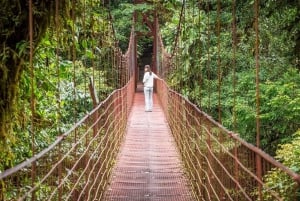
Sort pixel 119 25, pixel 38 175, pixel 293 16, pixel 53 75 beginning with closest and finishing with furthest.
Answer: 1. pixel 38 175
2. pixel 53 75
3. pixel 293 16
4. pixel 119 25

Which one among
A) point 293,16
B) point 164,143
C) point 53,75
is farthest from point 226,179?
point 164,143

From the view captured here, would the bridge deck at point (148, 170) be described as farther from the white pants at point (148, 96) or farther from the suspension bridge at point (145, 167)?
the white pants at point (148, 96)

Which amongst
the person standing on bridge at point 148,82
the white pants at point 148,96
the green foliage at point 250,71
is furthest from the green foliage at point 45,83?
the white pants at point 148,96

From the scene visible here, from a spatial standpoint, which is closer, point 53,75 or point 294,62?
point 53,75

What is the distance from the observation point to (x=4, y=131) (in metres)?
2.03

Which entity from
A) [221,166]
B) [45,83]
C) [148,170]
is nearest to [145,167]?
[148,170]

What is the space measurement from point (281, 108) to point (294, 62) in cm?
48

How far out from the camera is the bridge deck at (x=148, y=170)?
3.35 m

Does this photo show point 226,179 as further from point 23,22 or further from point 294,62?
point 294,62

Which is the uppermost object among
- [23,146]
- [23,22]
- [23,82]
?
[23,22]

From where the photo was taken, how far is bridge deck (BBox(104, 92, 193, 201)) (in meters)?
3.35

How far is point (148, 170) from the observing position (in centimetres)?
411

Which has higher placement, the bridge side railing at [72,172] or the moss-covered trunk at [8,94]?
the moss-covered trunk at [8,94]

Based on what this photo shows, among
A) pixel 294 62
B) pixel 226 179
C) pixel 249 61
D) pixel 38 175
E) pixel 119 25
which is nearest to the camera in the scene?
pixel 226 179
